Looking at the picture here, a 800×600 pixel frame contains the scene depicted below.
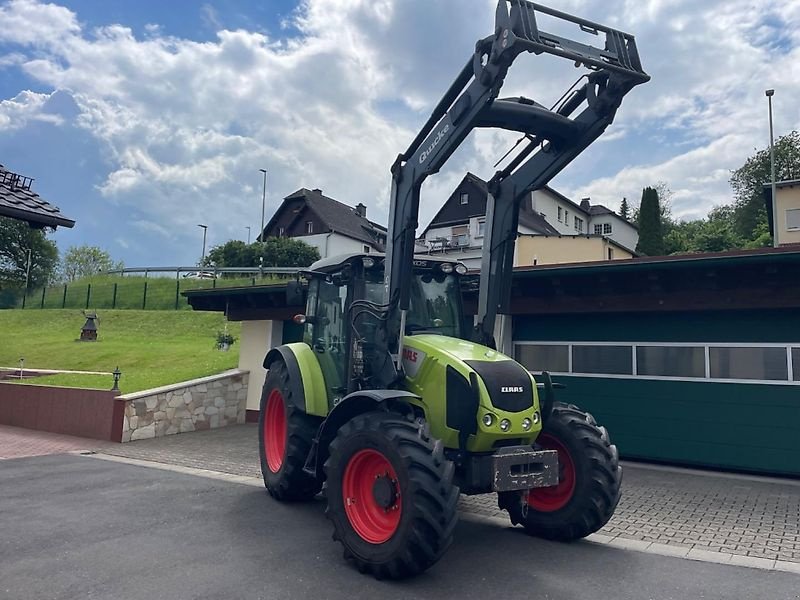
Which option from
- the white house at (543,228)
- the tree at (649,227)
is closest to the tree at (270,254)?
the white house at (543,228)

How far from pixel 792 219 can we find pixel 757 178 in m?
30.5

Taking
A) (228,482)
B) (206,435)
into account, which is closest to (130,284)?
(206,435)

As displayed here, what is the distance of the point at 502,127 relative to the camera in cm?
530

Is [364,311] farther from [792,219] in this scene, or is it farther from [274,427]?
[792,219]

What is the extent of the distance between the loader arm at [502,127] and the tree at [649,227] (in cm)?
4898

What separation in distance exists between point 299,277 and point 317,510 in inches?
102

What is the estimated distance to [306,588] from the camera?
410 centimetres

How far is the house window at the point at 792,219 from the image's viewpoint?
A: 96.8 feet

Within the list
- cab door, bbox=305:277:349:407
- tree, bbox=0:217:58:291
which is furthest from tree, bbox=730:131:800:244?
tree, bbox=0:217:58:291

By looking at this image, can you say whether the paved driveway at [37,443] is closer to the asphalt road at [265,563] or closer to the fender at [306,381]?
the asphalt road at [265,563]

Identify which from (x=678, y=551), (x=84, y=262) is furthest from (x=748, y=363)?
(x=84, y=262)

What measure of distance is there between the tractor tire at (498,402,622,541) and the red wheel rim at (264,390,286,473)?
117 inches

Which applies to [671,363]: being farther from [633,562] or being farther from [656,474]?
[633,562]

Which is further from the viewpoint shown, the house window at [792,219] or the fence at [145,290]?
the fence at [145,290]
